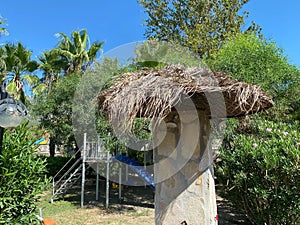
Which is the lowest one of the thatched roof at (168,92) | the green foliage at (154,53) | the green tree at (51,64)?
the thatched roof at (168,92)

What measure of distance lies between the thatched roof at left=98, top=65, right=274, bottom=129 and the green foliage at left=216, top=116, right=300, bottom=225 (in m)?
1.91

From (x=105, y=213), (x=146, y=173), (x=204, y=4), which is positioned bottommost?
(x=105, y=213)

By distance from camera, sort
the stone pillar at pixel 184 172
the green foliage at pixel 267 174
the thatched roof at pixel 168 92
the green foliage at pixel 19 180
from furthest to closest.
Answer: the green foliage at pixel 267 174
the green foliage at pixel 19 180
the stone pillar at pixel 184 172
the thatched roof at pixel 168 92

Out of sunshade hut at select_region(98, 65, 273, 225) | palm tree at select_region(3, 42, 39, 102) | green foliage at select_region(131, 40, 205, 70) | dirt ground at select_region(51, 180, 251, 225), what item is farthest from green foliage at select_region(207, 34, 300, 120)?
palm tree at select_region(3, 42, 39, 102)

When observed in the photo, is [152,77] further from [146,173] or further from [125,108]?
[146,173]

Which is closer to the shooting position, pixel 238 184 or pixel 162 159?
pixel 162 159

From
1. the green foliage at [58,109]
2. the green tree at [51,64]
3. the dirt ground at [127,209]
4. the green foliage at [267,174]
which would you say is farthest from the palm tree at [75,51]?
the green foliage at [267,174]

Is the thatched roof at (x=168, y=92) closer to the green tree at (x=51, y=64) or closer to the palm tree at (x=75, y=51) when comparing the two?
the palm tree at (x=75, y=51)

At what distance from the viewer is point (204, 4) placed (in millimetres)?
10680

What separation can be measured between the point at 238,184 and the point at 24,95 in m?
9.21

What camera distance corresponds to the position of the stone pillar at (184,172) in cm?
217

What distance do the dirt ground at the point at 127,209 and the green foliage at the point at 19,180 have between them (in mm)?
3278

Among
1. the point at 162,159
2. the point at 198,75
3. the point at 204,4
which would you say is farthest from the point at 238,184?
the point at 204,4

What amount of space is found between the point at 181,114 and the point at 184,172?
0.49m
